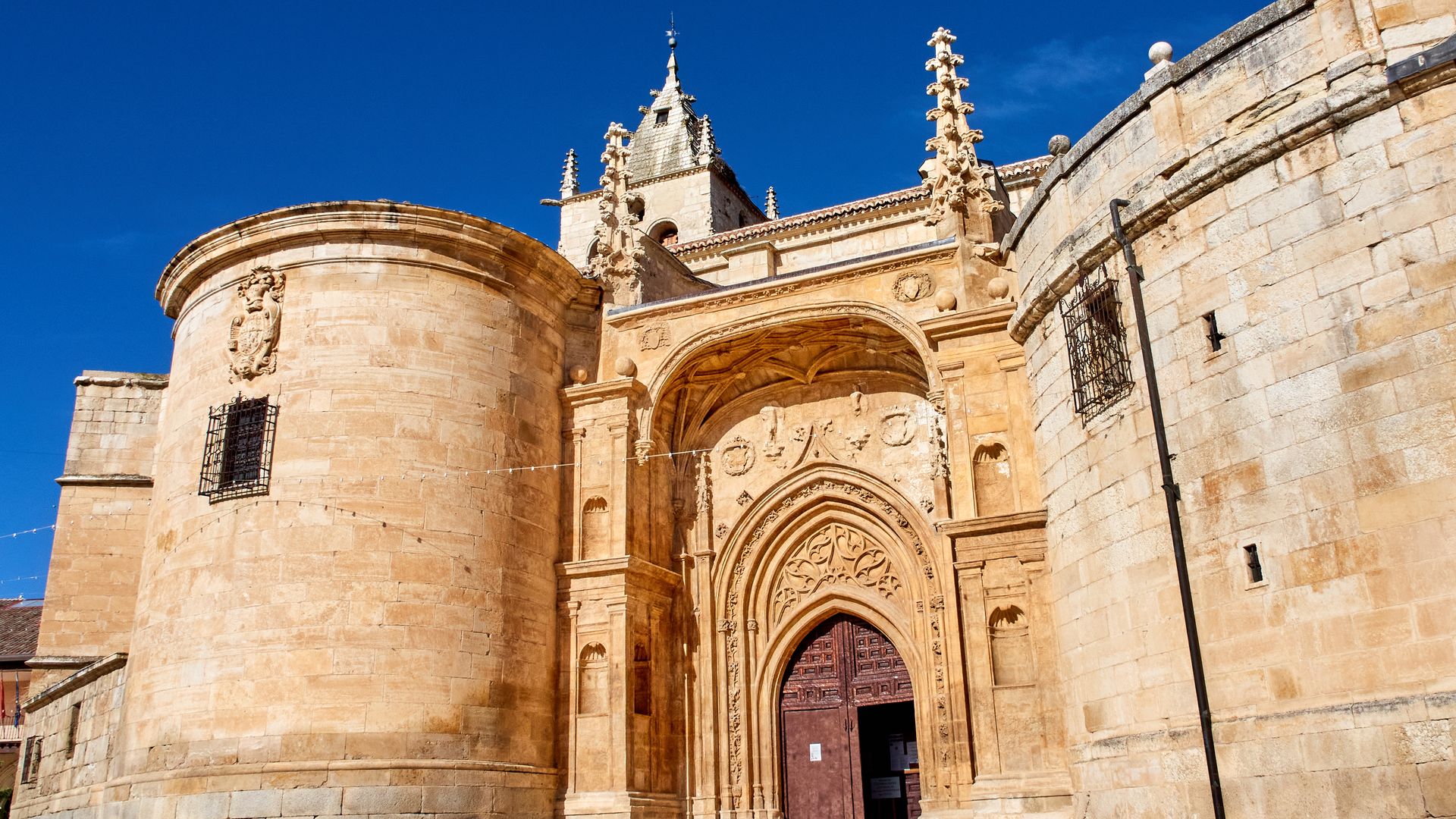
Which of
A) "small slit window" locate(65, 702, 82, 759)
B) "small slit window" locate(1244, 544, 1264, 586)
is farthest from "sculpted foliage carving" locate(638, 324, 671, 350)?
"small slit window" locate(65, 702, 82, 759)

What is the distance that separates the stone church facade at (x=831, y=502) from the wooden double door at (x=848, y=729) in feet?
0.17

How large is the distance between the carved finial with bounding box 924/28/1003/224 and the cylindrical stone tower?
15.7 ft

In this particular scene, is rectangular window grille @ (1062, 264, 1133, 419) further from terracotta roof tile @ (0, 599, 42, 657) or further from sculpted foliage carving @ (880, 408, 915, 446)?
terracotta roof tile @ (0, 599, 42, 657)

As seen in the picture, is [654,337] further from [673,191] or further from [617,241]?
[673,191]

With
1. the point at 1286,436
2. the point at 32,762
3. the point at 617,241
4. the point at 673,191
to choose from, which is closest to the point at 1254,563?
the point at 1286,436

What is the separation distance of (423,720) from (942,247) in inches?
297

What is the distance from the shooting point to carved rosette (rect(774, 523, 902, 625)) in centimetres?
1467

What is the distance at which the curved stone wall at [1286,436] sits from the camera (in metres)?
7.44

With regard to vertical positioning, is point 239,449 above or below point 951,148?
below

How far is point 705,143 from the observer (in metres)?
37.2

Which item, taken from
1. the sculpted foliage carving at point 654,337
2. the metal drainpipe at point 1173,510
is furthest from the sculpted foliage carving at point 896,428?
the metal drainpipe at point 1173,510

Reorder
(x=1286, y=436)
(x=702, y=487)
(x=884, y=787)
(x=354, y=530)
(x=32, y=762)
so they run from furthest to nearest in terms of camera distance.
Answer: (x=32, y=762) < (x=702, y=487) < (x=884, y=787) < (x=354, y=530) < (x=1286, y=436)

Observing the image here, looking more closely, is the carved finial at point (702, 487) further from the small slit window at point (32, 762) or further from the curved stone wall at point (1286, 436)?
the small slit window at point (32, 762)

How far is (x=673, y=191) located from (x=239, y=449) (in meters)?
24.9
